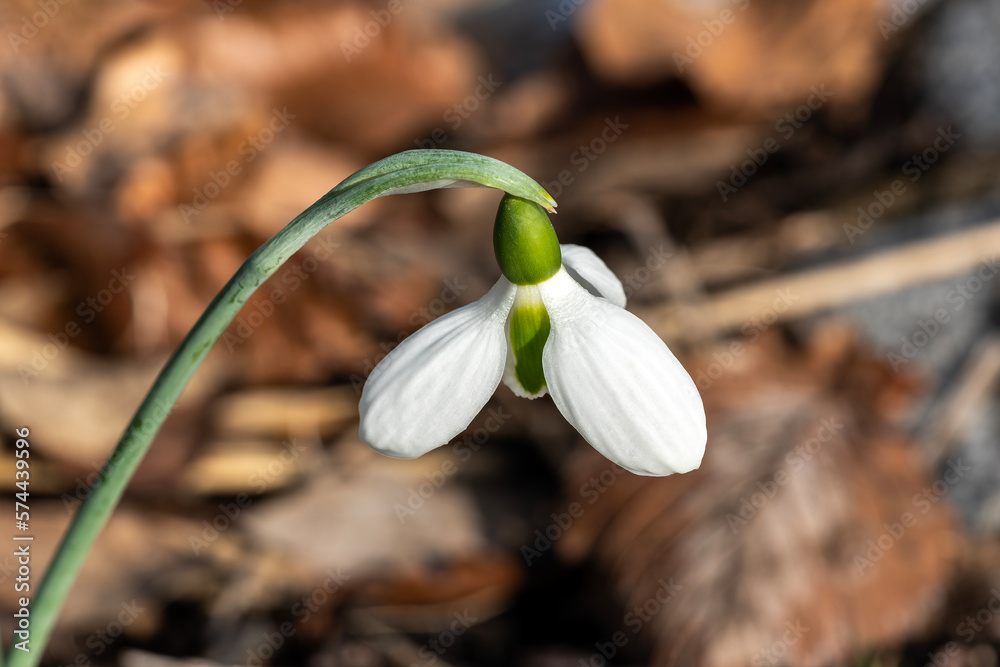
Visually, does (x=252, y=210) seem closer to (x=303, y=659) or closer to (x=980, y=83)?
(x=303, y=659)

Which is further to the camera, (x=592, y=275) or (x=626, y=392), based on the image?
(x=592, y=275)

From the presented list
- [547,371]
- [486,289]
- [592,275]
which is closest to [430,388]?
[547,371]

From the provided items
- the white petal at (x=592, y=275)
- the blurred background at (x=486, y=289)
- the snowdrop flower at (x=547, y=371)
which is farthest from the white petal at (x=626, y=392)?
the blurred background at (x=486, y=289)

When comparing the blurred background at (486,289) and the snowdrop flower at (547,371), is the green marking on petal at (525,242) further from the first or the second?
the blurred background at (486,289)

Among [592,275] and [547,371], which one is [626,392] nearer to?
[547,371]

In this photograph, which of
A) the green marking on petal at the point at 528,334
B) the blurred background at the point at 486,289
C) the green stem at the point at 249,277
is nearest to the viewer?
the green stem at the point at 249,277

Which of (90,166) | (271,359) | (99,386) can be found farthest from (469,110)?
(99,386)
